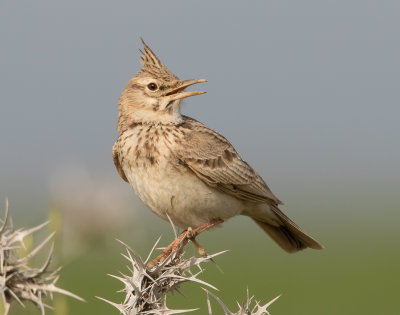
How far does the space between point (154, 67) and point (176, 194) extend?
1302mm

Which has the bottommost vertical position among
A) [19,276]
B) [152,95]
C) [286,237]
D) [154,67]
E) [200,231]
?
[286,237]

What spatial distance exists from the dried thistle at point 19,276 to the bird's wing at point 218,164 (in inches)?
119

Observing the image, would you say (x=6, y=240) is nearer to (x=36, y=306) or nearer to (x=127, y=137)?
(x=36, y=306)

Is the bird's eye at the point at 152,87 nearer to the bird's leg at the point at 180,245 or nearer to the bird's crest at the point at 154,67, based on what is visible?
the bird's crest at the point at 154,67

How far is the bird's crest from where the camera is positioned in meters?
6.47

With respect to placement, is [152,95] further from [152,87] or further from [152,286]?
[152,286]

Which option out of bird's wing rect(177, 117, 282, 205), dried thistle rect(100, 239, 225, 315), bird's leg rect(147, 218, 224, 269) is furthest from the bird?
dried thistle rect(100, 239, 225, 315)

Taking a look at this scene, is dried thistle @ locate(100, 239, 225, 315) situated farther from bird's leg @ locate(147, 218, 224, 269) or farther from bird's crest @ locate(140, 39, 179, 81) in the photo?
bird's crest @ locate(140, 39, 179, 81)

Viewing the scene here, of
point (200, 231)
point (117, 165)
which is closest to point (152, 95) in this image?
point (117, 165)

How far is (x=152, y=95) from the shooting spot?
6434 millimetres

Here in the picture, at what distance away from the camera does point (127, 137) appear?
20.4ft

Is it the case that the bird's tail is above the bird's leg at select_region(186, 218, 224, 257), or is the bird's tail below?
below

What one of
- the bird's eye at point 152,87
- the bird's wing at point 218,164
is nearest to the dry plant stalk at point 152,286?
the bird's wing at point 218,164

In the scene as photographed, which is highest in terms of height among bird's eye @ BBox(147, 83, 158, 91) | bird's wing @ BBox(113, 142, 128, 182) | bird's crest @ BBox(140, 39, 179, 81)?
bird's crest @ BBox(140, 39, 179, 81)
